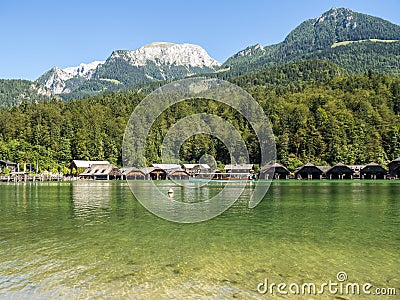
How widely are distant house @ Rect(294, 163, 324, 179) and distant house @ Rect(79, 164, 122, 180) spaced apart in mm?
39776

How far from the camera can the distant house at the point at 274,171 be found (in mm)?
88975

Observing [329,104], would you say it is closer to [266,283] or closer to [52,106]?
[52,106]

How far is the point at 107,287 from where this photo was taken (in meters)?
8.78

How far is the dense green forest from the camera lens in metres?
98.7

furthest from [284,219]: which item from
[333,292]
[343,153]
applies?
[343,153]

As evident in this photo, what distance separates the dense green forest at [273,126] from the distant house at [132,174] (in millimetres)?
9642

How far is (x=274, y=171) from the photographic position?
89.8 m

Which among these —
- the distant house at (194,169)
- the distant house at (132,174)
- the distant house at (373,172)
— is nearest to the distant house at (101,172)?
the distant house at (132,174)

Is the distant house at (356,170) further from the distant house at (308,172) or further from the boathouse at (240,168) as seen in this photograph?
the boathouse at (240,168)

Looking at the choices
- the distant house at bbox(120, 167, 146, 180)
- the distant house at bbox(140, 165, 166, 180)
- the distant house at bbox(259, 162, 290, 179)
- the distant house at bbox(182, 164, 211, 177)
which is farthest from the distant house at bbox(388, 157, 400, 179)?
the distant house at bbox(120, 167, 146, 180)

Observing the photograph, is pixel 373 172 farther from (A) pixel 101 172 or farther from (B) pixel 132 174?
(A) pixel 101 172

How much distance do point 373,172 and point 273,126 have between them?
107 ft

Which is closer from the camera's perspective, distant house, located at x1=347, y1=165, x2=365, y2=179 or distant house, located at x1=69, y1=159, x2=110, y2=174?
distant house, located at x1=347, y1=165, x2=365, y2=179

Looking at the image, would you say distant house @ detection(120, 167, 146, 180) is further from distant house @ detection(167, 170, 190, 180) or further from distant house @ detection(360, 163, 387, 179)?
distant house @ detection(360, 163, 387, 179)
